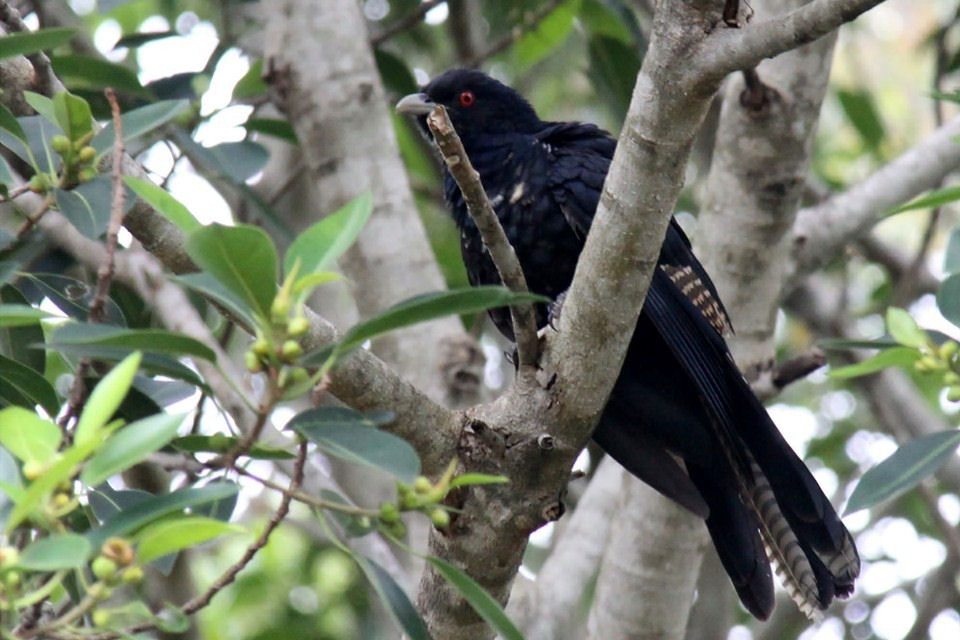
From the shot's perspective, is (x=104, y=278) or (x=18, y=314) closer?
(x=18, y=314)

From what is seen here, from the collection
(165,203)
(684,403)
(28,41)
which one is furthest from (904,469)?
(28,41)

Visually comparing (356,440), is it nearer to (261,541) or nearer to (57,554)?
(261,541)

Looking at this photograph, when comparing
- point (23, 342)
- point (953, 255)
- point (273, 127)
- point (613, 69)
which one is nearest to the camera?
point (953, 255)

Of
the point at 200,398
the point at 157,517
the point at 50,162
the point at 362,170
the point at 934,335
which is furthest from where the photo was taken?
the point at 362,170

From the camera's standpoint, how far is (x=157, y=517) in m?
1.89

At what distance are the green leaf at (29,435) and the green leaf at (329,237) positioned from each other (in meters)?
0.45

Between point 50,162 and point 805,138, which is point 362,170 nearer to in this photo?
point 805,138

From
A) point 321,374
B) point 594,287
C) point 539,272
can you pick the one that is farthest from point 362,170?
point 321,374

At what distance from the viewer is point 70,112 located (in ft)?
7.53

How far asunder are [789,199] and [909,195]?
3.35 ft

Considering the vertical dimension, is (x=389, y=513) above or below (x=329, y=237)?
below

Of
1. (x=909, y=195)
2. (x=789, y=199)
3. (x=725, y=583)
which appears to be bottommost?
(x=725, y=583)

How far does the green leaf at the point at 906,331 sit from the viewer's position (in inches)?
103

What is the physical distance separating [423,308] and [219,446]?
46cm
